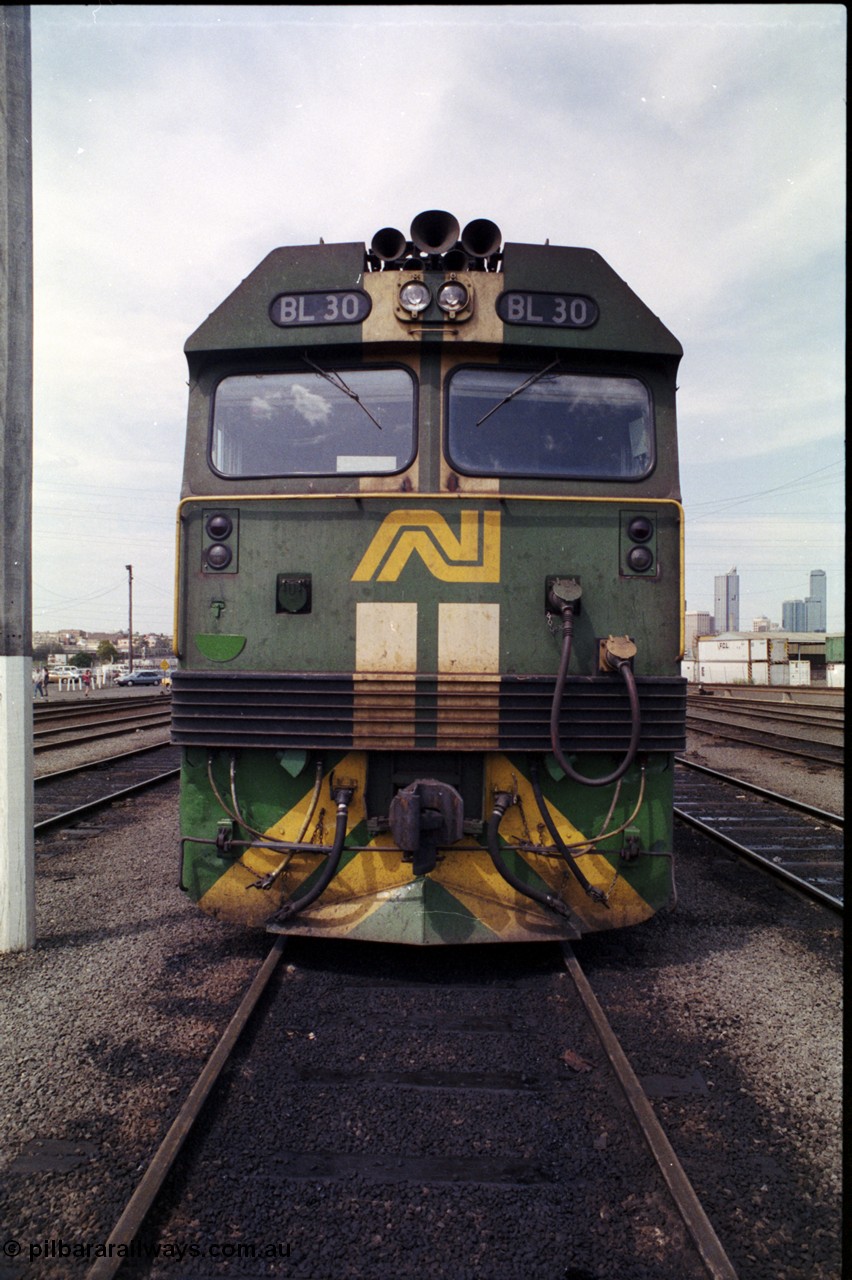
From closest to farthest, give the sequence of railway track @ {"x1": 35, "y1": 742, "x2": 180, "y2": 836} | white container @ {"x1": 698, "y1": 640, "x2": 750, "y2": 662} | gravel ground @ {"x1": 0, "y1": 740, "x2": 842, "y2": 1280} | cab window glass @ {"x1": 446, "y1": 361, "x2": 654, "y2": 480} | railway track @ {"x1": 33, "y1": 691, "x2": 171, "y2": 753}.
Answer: gravel ground @ {"x1": 0, "y1": 740, "x2": 842, "y2": 1280}
cab window glass @ {"x1": 446, "y1": 361, "x2": 654, "y2": 480}
railway track @ {"x1": 35, "y1": 742, "x2": 180, "y2": 836}
railway track @ {"x1": 33, "y1": 691, "x2": 171, "y2": 753}
white container @ {"x1": 698, "y1": 640, "x2": 750, "y2": 662}

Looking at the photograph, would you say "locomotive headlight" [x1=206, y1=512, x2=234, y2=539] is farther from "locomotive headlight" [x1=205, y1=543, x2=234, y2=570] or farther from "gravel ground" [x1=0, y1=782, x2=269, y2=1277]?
"gravel ground" [x1=0, y1=782, x2=269, y2=1277]

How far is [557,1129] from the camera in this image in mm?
2502

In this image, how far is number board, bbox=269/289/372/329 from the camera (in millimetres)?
3736

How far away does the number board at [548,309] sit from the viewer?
373 centimetres

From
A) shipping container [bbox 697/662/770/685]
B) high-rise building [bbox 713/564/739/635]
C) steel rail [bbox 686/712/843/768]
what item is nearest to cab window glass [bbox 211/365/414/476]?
steel rail [bbox 686/712/843/768]

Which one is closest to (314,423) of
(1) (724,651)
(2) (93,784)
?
(2) (93,784)

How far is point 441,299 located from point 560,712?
2080 millimetres

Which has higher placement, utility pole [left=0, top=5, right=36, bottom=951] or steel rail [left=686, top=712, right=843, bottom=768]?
utility pole [left=0, top=5, right=36, bottom=951]

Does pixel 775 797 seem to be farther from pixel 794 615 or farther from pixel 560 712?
pixel 794 615

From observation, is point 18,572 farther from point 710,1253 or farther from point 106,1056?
point 710,1253

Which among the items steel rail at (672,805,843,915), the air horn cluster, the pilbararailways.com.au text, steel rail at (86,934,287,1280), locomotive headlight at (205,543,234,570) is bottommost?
steel rail at (672,805,843,915)

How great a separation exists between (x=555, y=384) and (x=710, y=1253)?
11.3ft

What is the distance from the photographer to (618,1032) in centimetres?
315

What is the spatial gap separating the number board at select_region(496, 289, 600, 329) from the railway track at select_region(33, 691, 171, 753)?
32.7ft
